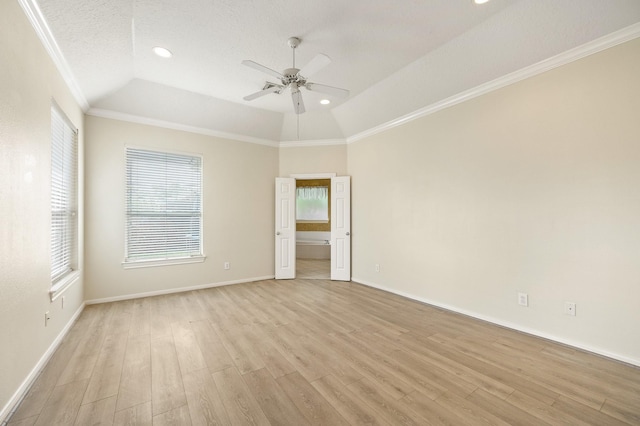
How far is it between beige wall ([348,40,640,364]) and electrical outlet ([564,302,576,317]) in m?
0.04

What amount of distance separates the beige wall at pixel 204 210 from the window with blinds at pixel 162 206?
0.40 feet

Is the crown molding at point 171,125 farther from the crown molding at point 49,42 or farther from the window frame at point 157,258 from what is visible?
the crown molding at point 49,42

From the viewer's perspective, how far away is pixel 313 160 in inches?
219

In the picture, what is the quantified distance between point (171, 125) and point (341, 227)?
3.53 meters

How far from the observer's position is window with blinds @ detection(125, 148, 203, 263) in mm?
4184

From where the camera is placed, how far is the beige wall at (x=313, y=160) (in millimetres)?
5484

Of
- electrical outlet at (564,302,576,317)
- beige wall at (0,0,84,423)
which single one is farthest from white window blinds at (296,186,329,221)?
beige wall at (0,0,84,423)

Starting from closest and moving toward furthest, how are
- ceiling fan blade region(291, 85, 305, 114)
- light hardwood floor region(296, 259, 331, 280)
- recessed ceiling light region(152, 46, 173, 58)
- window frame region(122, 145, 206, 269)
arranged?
1. ceiling fan blade region(291, 85, 305, 114)
2. recessed ceiling light region(152, 46, 173, 58)
3. window frame region(122, 145, 206, 269)
4. light hardwood floor region(296, 259, 331, 280)

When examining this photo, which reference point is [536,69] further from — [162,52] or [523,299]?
[162,52]

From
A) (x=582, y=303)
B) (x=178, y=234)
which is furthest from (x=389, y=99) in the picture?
(x=178, y=234)

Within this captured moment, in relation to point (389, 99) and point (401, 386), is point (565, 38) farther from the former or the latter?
point (401, 386)

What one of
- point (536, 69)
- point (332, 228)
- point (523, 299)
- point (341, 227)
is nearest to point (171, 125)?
point (332, 228)

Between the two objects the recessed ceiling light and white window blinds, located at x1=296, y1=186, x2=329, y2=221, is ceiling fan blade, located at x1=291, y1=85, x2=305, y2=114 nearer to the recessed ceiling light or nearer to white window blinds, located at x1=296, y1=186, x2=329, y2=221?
the recessed ceiling light

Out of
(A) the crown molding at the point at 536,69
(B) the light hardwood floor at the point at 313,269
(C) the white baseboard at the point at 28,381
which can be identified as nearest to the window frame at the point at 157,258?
(C) the white baseboard at the point at 28,381
